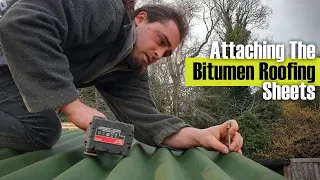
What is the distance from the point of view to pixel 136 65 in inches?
65.7

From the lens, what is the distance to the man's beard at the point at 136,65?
5.31ft

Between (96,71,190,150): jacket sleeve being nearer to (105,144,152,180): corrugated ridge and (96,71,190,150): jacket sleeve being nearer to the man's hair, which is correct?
the man's hair

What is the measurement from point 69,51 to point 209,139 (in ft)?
1.89

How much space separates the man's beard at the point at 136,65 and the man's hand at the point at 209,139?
0.97 feet

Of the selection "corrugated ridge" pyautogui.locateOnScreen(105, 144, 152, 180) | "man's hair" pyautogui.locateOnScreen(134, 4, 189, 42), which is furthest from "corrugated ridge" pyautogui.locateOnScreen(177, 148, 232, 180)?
"man's hair" pyautogui.locateOnScreen(134, 4, 189, 42)

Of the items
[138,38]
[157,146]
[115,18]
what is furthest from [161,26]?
[157,146]

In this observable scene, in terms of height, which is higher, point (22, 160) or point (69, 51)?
point (69, 51)

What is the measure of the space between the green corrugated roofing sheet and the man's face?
0.41 metres

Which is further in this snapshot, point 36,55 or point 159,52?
point 159,52

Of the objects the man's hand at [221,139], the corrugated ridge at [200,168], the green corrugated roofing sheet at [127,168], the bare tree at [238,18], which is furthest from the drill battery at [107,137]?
the bare tree at [238,18]

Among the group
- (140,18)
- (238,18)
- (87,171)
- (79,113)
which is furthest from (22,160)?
(238,18)

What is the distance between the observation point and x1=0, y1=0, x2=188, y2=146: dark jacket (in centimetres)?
112

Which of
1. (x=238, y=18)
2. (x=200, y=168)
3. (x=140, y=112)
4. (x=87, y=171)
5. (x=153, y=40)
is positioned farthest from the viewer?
(x=238, y=18)

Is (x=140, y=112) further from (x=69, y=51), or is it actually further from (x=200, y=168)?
(x=200, y=168)
